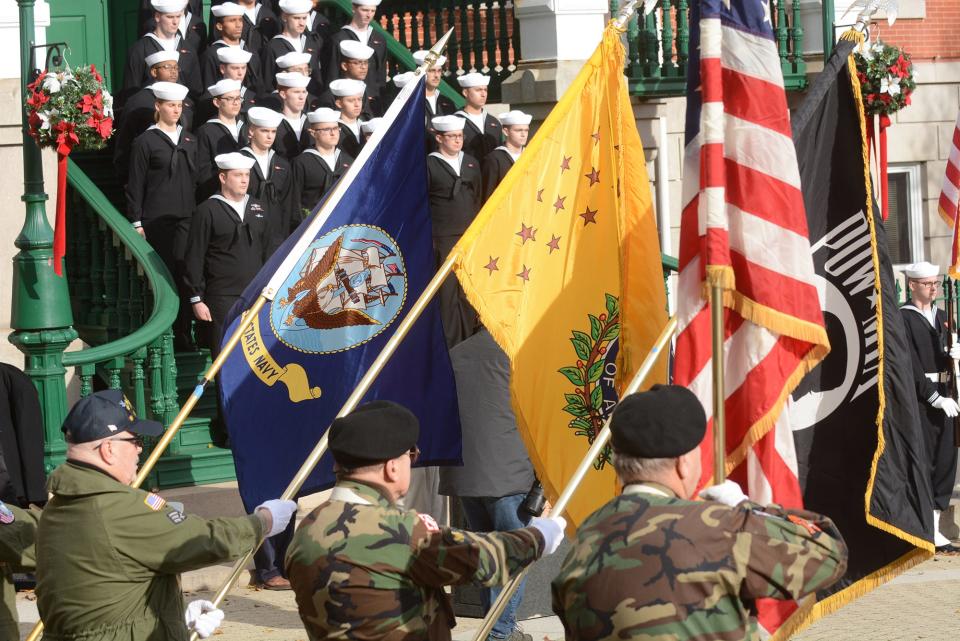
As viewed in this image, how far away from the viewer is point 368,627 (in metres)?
4.98

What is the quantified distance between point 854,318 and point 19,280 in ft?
18.7

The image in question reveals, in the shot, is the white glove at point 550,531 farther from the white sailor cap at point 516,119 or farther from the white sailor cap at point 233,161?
the white sailor cap at point 516,119

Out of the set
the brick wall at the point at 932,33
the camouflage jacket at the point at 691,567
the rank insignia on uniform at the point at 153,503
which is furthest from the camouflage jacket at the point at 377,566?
the brick wall at the point at 932,33

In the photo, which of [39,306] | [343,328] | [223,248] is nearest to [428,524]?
[343,328]

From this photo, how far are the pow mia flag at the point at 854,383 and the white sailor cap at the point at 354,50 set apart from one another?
7.38 meters

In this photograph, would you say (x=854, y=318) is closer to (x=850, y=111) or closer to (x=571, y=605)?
(x=850, y=111)

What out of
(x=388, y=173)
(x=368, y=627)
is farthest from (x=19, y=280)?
(x=368, y=627)

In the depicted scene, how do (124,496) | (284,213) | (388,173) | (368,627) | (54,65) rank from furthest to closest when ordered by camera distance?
(284,213) → (54,65) → (388,173) → (124,496) → (368,627)

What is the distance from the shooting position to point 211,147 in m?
12.5

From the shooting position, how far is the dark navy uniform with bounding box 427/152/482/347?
12391mm

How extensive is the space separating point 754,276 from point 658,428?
1.68 m

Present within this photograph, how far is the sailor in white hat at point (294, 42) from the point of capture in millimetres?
14008

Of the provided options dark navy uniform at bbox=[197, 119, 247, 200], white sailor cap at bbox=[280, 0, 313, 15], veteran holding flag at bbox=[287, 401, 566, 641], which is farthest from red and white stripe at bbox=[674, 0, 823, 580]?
white sailor cap at bbox=[280, 0, 313, 15]

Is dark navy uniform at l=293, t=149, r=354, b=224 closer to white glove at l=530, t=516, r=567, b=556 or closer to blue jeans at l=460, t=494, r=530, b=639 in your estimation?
blue jeans at l=460, t=494, r=530, b=639
